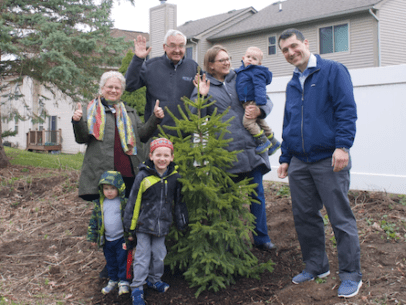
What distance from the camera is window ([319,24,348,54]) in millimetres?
18391

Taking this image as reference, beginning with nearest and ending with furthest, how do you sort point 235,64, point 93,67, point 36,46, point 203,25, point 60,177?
point 60,177
point 36,46
point 93,67
point 235,64
point 203,25

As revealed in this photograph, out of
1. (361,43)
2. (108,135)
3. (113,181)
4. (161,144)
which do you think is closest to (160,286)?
(113,181)

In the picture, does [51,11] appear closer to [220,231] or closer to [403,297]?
[220,231]

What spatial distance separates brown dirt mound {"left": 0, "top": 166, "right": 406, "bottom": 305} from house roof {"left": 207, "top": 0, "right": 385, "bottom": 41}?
14250 mm

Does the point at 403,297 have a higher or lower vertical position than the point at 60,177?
lower

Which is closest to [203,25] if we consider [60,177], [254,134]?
[60,177]

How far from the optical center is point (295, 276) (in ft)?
12.7

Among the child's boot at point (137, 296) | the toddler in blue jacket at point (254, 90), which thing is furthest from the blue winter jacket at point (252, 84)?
the child's boot at point (137, 296)

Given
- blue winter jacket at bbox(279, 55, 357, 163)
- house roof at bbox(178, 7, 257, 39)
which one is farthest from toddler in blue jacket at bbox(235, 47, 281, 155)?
house roof at bbox(178, 7, 257, 39)

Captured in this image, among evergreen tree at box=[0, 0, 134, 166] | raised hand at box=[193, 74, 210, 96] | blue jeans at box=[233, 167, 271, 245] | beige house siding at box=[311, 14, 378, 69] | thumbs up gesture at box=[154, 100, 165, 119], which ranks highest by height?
beige house siding at box=[311, 14, 378, 69]

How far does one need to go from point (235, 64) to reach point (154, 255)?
65.9ft

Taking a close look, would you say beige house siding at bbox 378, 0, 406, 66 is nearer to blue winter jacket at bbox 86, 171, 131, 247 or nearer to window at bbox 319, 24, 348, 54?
window at bbox 319, 24, 348, 54

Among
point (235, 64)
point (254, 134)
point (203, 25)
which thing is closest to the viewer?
point (254, 134)

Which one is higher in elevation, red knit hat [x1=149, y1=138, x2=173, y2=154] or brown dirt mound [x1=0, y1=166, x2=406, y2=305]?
red knit hat [x1=149, y1=138, x2=173, y2=154]
